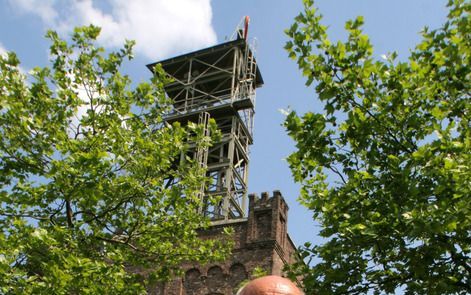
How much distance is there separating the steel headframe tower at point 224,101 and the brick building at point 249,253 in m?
4.02

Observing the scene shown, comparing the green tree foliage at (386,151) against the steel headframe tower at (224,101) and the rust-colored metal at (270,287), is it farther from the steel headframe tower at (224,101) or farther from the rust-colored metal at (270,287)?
the steel headframe tower at (224,101)

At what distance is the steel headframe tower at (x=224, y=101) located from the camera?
28.8 meters

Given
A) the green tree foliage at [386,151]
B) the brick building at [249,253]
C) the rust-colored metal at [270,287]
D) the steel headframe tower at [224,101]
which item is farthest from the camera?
the steel headframe tower at [224,101]

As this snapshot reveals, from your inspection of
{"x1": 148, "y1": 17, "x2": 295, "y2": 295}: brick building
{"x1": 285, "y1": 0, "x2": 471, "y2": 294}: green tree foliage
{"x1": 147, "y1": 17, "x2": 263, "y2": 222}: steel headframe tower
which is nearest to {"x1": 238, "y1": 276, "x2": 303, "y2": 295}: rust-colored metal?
{"x1": 285, "y1": 0, "x2": 471, "y2": 294}: green tree foliage

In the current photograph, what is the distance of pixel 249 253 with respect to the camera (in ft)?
74.4

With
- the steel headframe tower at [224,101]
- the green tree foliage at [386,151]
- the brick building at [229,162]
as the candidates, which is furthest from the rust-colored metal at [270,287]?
the steel headframe tower at [224,101]

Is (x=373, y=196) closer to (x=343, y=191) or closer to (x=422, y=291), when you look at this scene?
(x=343, y=191)

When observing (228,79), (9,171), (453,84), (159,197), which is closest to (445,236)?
(453,84)

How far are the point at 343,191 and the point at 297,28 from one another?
2.95 meters

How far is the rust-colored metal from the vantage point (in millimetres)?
3126

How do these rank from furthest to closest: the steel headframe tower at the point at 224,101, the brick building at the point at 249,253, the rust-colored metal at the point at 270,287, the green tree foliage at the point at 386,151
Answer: the steel headframe tower at the point at 224,101, the brick building at the point at 249,253, the green tree foliage at the point at 386,151, the rust-colored metal at the point at 270,287

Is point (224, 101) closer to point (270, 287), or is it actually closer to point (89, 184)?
point (89, 184)

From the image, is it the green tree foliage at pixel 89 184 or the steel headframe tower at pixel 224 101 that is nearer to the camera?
the green tree foliage at pixel 89 184

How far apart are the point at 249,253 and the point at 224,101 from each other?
35.1ft
